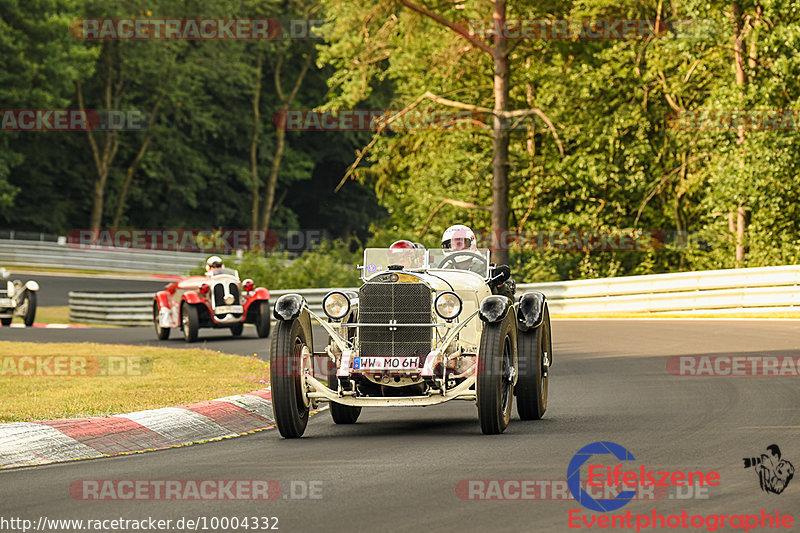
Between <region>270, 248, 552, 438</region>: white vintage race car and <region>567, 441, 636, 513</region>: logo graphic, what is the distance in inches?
45.9

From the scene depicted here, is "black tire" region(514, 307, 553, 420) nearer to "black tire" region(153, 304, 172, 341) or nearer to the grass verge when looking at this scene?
the grass verge

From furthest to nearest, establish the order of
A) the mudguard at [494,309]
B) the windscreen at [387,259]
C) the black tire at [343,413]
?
the black tire at [343,413], the windscreen at [387,259], the mudguard at [494,309]

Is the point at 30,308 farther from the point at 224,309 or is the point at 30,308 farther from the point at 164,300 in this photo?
the point at 224,309

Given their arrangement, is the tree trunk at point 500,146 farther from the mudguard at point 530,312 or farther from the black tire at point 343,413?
the black tire at point 343,413

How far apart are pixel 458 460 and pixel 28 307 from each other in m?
21.8

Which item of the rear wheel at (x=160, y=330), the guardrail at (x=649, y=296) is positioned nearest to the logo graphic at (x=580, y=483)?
the rear wheel at (x=160, y=330)

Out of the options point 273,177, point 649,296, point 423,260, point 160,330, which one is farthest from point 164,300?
point 273,177

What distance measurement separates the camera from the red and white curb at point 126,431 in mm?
8953

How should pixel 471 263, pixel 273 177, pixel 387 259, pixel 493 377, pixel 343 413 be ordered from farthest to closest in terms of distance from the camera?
pixel 273 177 → pixel 471 263 → pixel 343 413 → pixel 387 259 → pixel 493 377

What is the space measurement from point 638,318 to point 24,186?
4122cm

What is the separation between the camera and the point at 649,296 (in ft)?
89.6

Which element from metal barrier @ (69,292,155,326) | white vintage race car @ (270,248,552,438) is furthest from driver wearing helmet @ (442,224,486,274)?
metal barrier @ (69,292,155,326)

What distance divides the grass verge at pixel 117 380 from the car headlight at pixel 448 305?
295 centimetres

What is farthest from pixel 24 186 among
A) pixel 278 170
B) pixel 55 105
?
pixel 278 170
